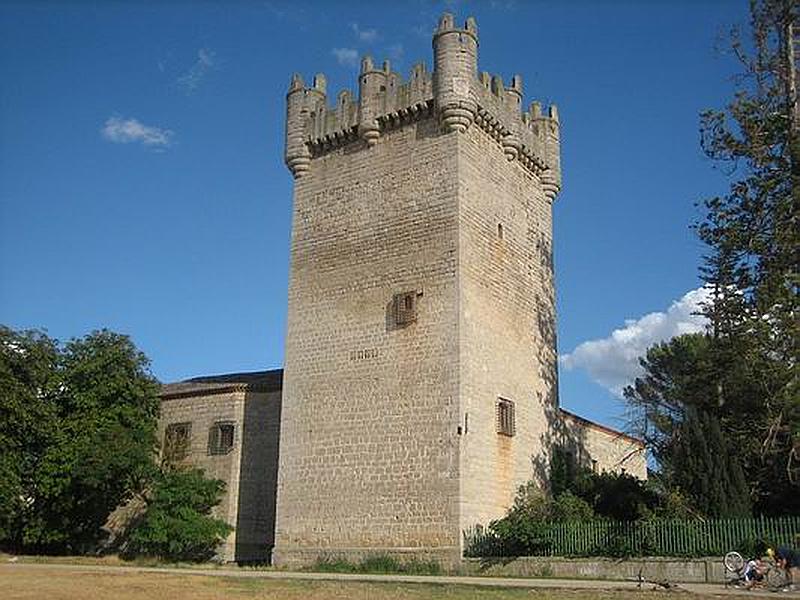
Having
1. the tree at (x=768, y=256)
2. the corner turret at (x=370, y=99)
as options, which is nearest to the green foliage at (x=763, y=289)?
the tree at (x=768, y=256)

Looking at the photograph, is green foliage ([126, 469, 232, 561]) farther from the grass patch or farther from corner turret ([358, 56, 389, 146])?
corner turret ([358, 56, 389, 146])

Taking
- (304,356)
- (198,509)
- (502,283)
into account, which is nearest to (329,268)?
(304,356)

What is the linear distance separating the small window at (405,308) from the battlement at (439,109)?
452cm

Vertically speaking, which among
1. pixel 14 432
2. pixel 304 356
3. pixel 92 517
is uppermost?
pixel 304 356

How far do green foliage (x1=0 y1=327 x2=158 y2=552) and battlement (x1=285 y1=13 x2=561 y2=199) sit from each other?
9.01 meters

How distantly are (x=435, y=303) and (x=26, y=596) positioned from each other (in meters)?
11.8

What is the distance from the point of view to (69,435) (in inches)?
1056

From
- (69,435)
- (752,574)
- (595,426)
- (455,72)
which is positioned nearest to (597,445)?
(595,426)

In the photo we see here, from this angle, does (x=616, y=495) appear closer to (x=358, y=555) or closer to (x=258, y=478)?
(x=358, y=555)

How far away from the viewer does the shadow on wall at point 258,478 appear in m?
25.4

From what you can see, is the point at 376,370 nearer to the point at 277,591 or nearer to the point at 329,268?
the point at 329,268

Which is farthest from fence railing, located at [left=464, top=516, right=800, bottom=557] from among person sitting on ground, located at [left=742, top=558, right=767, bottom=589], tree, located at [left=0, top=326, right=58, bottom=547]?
tree, located at [left=0, top=326, right=58, bottom=547]

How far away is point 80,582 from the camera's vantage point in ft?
49.5

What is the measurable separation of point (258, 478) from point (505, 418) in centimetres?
794
